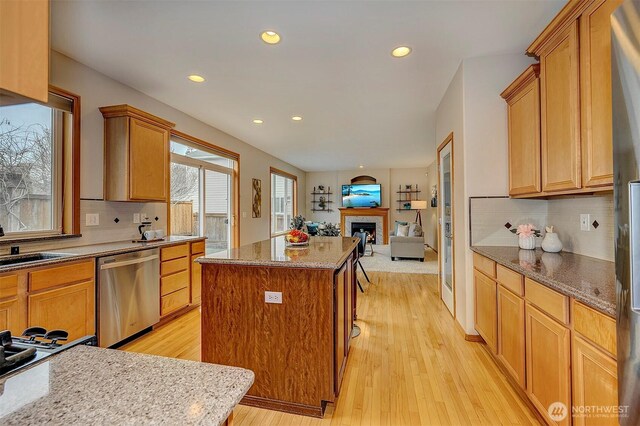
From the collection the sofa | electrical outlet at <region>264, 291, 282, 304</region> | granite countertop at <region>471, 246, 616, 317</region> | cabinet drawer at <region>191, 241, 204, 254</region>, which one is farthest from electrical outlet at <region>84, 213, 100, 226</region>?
the sofa

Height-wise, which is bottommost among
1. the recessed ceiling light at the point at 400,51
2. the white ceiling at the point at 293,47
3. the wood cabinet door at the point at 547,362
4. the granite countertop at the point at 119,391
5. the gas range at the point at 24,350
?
the wood cabinet door at the point at 547,362

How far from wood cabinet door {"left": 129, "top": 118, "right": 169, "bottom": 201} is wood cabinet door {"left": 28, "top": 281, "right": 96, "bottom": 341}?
3.42 ft

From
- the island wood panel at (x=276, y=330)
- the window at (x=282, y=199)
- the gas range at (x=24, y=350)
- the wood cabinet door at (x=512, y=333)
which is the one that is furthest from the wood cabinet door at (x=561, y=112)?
the window at (x=282, y=199)

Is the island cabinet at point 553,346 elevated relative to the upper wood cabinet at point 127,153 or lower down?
lower down

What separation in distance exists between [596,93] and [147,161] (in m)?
3.76

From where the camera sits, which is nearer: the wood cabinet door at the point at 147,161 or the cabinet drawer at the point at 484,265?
the cabinet drawer at the point at 484,265

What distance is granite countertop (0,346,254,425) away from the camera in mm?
516

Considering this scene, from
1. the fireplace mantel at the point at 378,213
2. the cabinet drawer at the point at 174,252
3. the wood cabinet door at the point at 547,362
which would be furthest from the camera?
the fireplace mantel at the point at 378,213

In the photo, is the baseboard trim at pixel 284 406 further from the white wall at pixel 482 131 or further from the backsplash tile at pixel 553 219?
the backsplash tile at pixel 553 219

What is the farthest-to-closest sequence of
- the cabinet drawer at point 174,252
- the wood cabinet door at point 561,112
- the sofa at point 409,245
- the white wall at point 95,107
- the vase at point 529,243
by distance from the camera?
the sofa at point 409,245, the cabinet drawer at point 174,252, the white wall at point 95,107, the vase at point 529,243, the wood cabinet door at point 561,112

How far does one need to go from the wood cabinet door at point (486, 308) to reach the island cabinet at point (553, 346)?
0.02 metres

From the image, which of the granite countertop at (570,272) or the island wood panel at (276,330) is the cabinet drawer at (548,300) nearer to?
the granite countertop at (570,272)

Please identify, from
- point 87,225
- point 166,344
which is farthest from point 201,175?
point 166,344

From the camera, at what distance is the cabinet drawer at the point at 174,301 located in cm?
315
